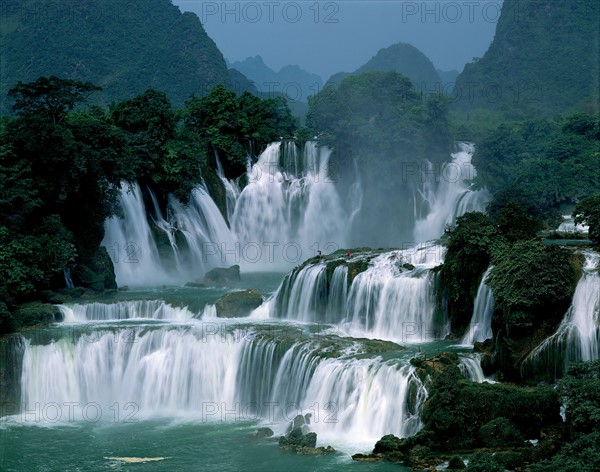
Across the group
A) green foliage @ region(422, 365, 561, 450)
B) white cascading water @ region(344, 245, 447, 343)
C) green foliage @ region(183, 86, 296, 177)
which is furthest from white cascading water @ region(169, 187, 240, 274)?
green foliage @ region(422, 365, 561, 450)

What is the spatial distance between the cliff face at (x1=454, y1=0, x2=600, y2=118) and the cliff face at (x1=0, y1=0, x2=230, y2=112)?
19418 millimetres

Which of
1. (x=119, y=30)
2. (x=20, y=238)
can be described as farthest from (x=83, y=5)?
(x=20, y=238)

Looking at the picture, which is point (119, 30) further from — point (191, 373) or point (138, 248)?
point (191, 373)

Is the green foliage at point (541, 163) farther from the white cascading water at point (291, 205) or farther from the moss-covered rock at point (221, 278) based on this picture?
the moss-covered rock at point (221, 278)

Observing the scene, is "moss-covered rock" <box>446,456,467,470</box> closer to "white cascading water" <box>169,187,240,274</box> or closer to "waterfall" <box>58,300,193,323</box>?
"waterfall" <box>58,300,193,323</box>

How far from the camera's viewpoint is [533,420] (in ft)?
63.4


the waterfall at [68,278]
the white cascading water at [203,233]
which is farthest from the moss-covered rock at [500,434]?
the white cascading water at [203,233]

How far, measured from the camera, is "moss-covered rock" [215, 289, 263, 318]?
2867 centimetres

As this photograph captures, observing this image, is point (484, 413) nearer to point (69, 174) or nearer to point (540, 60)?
point (69, 174)

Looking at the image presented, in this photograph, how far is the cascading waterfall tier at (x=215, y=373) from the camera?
71.7ft

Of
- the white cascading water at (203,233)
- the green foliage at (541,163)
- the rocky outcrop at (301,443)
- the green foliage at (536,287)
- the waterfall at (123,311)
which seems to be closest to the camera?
the rocky outcrop at (301,443)

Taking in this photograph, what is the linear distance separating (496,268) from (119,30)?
57.2 m

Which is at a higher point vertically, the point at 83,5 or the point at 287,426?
the point at 83,5

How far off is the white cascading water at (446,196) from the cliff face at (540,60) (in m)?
23.4
